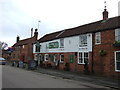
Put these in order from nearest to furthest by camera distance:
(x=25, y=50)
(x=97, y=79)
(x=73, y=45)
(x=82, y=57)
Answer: (x=97, y=79) < (x=82, y=57) < (x=73, y=45) < (x=25, y=50)

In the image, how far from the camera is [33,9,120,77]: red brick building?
1806 centimetres

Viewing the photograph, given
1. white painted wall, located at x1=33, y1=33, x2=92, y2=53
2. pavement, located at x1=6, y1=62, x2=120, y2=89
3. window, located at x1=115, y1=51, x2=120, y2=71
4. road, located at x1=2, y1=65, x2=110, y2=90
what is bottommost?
pavement, located at x1=6, y1=62, x2=120, y2=89

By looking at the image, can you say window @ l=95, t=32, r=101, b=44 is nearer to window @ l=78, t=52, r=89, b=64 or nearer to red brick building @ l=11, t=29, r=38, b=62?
window @ l=78, t=52, r=89, b=64

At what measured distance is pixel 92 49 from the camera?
21.0 meters

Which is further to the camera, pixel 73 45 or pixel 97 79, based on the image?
pixel 73 45

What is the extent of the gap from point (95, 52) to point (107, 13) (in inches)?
277

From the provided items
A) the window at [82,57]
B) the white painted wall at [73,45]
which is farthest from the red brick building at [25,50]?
the window at [82,57]

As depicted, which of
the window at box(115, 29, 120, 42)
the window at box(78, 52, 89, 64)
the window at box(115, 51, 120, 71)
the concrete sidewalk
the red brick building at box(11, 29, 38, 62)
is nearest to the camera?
the concrete sidewalk

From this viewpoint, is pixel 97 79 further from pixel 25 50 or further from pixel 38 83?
pixel 25 50

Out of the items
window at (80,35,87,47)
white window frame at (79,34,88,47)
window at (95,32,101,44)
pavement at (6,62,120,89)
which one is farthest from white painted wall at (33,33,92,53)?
pavement at (6,62,120,89)

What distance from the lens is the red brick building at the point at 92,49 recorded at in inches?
711

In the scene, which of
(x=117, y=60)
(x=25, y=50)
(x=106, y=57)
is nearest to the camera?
(x=117, y=60)

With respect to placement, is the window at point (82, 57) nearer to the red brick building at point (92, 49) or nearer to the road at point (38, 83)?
the red brick building at point (92, 49)

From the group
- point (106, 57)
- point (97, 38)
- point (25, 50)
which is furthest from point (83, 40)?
point (25, 50)
